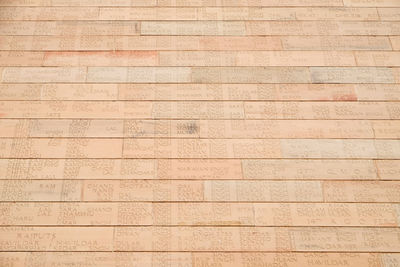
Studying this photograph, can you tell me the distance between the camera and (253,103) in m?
2.08

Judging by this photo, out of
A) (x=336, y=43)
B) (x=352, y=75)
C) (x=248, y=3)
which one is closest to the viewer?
(x=352, y=75)

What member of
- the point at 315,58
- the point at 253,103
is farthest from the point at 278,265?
the point at 315,58

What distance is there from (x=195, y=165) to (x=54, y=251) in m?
0.86

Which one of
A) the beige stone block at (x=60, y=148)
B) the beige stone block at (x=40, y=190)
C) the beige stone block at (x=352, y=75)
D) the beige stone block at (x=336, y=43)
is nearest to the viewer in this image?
the beige stone block at (x=40, y=190)

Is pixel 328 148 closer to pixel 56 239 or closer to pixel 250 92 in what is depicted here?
pixel 250 92

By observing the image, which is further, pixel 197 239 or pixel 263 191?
pixel 263 191

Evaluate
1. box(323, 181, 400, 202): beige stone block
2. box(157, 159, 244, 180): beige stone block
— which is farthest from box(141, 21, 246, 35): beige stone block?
box(323, 181, 400, 202): beige stone block

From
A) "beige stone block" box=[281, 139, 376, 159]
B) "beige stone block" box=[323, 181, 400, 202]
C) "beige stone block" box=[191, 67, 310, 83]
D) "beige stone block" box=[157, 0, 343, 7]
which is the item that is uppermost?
"beige stone block" box=[157, 0, 343, 7]

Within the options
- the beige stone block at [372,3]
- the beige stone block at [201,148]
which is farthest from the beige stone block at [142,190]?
the beige stone block at [372,3]

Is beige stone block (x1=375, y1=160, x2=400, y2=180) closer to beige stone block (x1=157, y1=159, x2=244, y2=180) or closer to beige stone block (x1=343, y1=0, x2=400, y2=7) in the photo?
beige stone block (x1=157, y1=159, x2=244, y2=180)

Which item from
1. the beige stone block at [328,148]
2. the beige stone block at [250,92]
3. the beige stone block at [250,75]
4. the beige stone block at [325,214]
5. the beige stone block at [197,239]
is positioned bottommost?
the beige stone block at [197,239]

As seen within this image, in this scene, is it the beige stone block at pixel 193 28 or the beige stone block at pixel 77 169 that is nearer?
the beige stone block at pixel 77 169

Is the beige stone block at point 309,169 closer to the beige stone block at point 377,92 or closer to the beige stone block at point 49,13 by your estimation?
the beige stone block at point 377,92

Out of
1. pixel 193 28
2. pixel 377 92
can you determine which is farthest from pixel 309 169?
pixel 193 28
